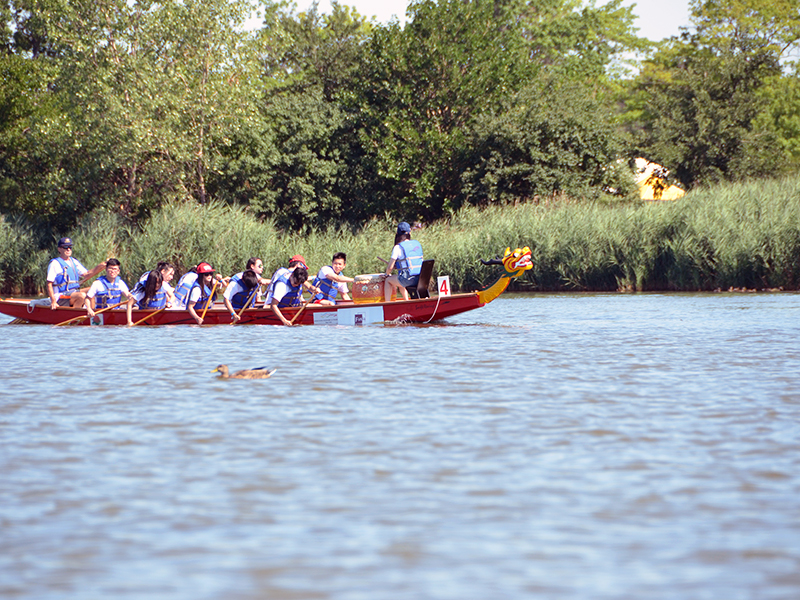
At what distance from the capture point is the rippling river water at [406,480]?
170 inches

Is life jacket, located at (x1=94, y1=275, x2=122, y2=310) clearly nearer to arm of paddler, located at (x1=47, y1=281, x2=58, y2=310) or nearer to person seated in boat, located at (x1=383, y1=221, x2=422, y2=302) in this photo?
arm of paddler, located at (x1=47, y1=281, x2=58, y2=310)

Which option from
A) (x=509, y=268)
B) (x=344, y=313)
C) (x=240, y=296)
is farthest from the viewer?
(x=240, y=296)

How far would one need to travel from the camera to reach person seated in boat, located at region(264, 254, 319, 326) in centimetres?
1741

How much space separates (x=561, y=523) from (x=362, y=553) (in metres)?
1.00

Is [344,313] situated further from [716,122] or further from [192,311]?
[716,122]

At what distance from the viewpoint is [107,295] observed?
18.3 metres

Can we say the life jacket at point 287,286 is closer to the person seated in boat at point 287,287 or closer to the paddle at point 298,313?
the person seated in boat at point 287,287

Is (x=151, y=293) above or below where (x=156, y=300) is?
above

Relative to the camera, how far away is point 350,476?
6059mm

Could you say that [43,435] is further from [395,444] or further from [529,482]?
[529,482]

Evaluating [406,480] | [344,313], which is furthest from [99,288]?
[406,480]

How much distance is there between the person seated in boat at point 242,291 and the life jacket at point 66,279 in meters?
3.26

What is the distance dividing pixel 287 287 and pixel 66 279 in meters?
4.42

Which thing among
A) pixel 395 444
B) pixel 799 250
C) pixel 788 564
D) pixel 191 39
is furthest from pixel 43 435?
pixel 191 39
